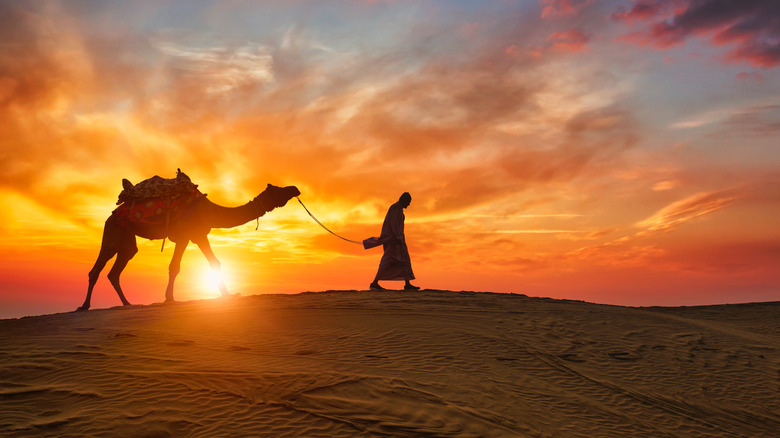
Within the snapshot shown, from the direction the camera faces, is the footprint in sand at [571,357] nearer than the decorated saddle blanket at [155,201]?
Yes

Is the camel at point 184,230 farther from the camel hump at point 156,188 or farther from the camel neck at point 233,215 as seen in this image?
the camel hump at point 156,188

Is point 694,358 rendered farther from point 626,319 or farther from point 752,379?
point 626,319

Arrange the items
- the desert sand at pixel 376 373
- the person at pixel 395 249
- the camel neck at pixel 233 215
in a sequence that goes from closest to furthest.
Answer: the desert sand at pixel 376 373
the camel neck at pixel 233 215
the person at pixel 395 249

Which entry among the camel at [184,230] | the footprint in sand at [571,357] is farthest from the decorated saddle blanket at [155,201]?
the footprint in sand at [571,357]

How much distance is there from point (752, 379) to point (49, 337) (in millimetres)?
13284

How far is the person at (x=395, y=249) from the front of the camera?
16812mm

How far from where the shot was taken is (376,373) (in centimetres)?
828

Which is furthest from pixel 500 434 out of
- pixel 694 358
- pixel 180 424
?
pixel 694 358

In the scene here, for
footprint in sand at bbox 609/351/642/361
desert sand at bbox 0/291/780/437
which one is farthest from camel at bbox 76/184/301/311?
footprint in sand at bbox 609/351/642/361

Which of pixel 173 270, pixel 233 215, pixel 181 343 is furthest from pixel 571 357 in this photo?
pixel 173 270

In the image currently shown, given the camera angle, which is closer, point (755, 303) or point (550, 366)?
point (550, 366)

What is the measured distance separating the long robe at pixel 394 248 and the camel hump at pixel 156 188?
5.75 metres

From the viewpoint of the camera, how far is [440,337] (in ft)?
34.5

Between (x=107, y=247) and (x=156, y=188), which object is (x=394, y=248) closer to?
(x=156, y=188)
